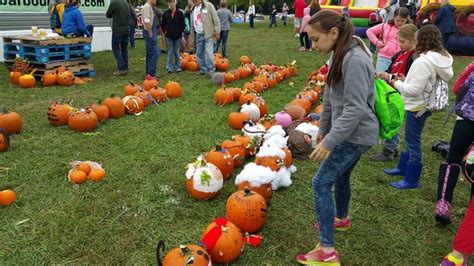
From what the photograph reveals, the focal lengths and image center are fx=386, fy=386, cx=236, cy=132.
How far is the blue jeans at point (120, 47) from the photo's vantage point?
10352 mm

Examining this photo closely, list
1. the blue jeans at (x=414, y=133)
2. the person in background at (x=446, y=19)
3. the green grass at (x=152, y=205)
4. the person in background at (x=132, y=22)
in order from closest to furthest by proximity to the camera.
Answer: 1. the green grass at (x=152, y=205)
2. the blue jeans at (x=414, y=133)
3. the person in background at (x=132, y=22)
4. the person in background at (x=446, y=19)

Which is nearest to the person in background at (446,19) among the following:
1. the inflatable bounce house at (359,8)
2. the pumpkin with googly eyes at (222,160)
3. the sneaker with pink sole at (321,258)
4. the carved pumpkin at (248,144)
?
the inflatable bounce house at (359,8)

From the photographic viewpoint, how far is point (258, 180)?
13.3ft

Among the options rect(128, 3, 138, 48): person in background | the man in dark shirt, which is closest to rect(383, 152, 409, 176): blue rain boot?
the man in dark shirt

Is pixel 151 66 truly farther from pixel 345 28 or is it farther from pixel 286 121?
pixel 345 28

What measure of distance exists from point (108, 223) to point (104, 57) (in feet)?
36.7

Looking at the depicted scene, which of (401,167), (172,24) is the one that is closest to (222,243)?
(401,167)

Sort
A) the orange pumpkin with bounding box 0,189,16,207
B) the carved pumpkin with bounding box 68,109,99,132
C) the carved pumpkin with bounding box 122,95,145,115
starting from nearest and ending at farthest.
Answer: the orange pumpkin with bounding box 0,189,16,207, the carved pumpkin with bounding box 68,109,99,132, the carved pumpkin with bounding box 122,95,145,115

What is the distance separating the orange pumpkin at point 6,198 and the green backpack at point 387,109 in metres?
3.69

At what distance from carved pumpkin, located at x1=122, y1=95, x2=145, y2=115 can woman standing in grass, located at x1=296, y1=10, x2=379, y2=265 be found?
4693mm

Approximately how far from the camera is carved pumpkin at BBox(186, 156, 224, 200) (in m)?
4.12

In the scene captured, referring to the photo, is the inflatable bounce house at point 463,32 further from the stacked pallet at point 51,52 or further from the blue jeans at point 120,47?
the stacked pallet at point 51,52

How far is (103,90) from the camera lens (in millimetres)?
8945

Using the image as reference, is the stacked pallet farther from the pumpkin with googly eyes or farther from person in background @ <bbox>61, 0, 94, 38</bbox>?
the pumpkin with googly eyes
